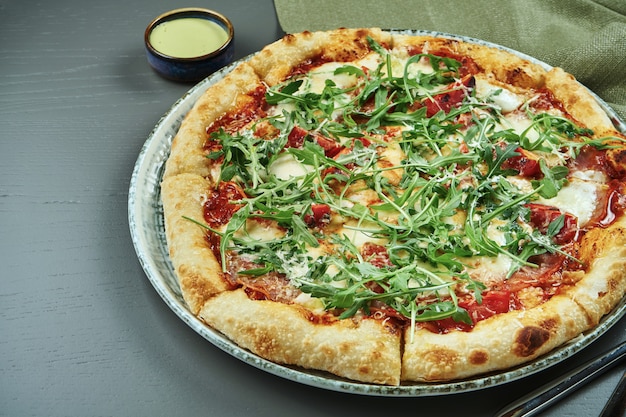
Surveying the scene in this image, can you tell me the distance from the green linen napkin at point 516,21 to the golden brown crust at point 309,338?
8.06 feet

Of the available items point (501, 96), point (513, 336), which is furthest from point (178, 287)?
point (501, 96)

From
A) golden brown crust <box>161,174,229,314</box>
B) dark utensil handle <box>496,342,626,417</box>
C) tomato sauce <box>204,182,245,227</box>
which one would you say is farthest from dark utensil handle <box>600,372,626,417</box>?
tomato sauce <box>204,182,245,227</box>

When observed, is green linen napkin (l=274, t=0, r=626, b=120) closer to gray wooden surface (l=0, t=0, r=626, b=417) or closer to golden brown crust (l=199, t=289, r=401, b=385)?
gray wooden surface (l=0, t=0, r=626, b=417)

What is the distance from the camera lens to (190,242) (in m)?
3.25

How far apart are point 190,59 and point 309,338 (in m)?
2.24

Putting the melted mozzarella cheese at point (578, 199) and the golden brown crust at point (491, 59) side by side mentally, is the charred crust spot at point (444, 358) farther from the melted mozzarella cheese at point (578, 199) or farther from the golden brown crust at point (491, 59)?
the golden brown crust at point (491, 59)

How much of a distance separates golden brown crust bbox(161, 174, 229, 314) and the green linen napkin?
192 cm

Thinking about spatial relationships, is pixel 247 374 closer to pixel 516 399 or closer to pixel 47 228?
pixel 516 399

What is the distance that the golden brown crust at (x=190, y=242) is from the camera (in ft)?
10.0

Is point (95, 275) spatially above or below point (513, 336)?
below

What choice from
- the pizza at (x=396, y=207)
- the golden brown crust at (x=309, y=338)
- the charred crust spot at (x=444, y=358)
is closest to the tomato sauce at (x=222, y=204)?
the pizza at (x=396, y=207)

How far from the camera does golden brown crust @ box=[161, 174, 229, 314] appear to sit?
306cm

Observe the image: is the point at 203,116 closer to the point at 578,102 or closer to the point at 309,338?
the point at 309,338

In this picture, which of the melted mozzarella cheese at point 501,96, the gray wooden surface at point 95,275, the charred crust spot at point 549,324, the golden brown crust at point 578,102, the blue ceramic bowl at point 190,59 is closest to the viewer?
the charred crust spot at point 549,324
